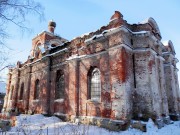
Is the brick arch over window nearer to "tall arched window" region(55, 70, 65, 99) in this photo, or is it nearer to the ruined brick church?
the ruined brick church

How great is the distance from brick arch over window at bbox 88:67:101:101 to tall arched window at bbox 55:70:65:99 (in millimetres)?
2963

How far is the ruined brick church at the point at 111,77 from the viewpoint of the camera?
9.66 meters

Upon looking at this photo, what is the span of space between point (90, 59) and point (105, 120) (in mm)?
4163

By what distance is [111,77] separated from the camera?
9938mm

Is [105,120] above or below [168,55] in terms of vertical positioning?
below

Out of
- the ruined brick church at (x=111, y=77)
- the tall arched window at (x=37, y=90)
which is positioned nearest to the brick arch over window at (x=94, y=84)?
the ruined brick church at (x=111, y=77)

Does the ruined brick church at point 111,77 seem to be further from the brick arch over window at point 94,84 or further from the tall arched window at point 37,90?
the tall arched window at point 37,90

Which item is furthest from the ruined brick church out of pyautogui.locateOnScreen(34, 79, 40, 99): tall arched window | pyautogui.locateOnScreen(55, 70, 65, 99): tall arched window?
pyautogui.locateOnScreen(34, 79, 40, 99): tall arched window

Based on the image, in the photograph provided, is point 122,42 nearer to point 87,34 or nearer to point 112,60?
point 112,60

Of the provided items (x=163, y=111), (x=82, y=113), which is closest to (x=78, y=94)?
(x=82, y=113)

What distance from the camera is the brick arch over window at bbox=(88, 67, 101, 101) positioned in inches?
440

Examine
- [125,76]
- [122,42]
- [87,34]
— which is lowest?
[125,76]

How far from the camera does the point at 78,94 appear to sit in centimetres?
1202

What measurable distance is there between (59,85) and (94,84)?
3882 millimetres
